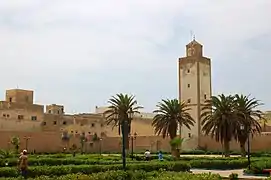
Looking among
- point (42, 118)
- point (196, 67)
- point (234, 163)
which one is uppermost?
point (196, 67)

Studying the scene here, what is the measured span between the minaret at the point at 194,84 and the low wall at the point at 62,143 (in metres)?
3.22

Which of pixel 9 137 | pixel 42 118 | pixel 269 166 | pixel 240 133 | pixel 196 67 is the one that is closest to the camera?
pixel 269 166

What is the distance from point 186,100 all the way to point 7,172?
40.1 meters

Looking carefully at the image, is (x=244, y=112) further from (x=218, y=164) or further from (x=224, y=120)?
(x=218, y=164)

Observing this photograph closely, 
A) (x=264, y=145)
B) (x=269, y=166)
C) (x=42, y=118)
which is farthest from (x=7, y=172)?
(x=42, y=118)

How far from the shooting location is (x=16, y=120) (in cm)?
6112

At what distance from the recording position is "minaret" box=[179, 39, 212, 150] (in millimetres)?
57122

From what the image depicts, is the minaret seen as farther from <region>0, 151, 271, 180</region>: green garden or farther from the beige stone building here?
<region>0, 151, 271, 180</region>: green garden

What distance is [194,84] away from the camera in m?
57.4

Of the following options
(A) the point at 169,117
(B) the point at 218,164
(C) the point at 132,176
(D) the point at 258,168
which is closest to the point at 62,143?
(A) the point at 169,117

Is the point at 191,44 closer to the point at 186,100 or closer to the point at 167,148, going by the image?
the point at 186,100

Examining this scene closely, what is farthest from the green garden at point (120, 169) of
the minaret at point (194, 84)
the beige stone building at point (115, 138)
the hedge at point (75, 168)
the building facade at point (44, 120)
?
the building facade at point (44, 120)

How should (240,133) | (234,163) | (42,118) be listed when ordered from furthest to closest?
(42,118) → (240,133) → (234,163)

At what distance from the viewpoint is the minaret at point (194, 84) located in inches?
2249
